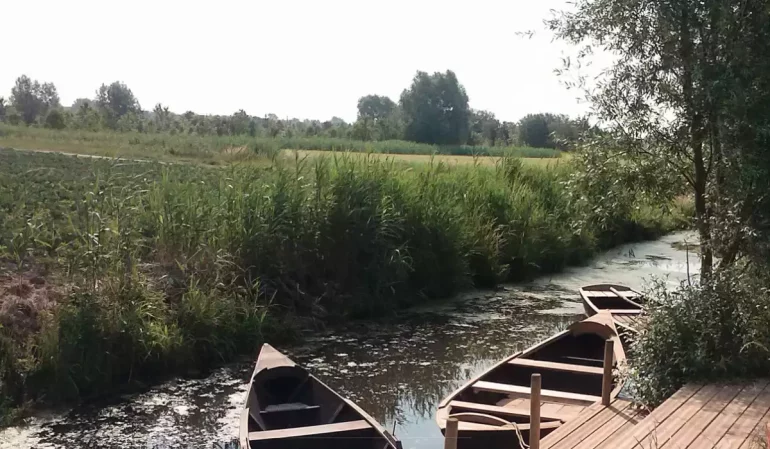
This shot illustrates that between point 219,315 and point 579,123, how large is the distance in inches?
201

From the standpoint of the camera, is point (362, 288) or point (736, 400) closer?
point (736, 400)

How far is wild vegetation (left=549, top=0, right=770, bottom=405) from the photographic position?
5867mm

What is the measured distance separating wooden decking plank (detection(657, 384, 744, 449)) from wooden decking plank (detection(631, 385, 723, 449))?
0.07ft

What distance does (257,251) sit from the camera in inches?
424

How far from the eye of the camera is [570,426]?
5.31 metres

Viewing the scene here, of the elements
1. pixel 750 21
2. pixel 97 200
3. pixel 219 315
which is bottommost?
pixel 219 315

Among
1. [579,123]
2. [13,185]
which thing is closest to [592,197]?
[579,123]

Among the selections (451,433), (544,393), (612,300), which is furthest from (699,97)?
(612,300)

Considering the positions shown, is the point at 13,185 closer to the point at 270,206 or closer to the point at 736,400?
the point at 270,206

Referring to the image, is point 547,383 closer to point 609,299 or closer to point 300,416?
point 300,416

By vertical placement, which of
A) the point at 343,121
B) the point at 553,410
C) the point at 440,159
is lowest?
the point at 553,410

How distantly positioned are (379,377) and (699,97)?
4.84m

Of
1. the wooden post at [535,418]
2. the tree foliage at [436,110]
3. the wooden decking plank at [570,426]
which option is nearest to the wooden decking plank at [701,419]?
the wooden decking plank at [570,426]

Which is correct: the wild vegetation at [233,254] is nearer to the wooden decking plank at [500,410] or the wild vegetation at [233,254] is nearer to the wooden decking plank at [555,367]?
the wooden decking plank at [555,367]
